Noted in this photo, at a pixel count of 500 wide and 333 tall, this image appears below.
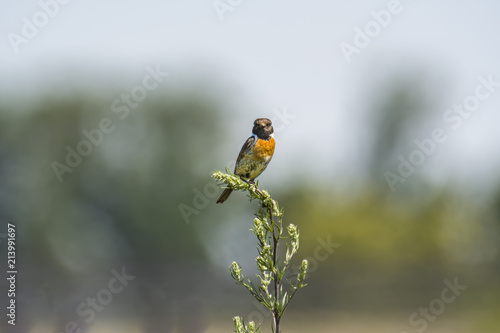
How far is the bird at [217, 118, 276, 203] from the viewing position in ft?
24.6

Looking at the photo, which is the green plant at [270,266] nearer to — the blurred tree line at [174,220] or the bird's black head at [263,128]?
the bird's black head at [263,128]

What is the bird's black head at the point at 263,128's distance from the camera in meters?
7.48

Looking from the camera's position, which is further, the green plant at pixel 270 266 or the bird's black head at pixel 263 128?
the bird's black head at pixel 263 128

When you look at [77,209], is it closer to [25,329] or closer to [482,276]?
[25,329]

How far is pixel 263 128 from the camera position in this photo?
7512 mm

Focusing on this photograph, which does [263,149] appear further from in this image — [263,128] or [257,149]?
[263,128]

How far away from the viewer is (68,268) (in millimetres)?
36188

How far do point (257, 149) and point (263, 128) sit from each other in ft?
0.81

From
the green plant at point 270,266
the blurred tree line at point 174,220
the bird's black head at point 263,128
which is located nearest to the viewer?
the green plant at point 270,266

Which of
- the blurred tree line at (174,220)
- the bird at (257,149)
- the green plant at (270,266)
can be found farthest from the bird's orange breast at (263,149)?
the blurred tree line at (174,220)

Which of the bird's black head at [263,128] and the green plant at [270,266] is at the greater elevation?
the bird's black head at [263,128]

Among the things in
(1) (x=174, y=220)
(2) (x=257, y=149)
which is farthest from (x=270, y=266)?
(1) (x=174, y=220)

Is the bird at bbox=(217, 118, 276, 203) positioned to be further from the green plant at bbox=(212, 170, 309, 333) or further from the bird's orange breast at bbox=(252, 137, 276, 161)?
the green plant at bbox=(212, 170, 309, 333)

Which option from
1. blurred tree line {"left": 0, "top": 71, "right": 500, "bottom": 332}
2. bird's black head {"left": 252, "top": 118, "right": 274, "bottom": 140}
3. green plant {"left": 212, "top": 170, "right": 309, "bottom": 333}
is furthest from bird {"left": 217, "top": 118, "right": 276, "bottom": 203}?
blurred tree line {"left": 0, "top": 71, "right": 500, "bottom": 332}
